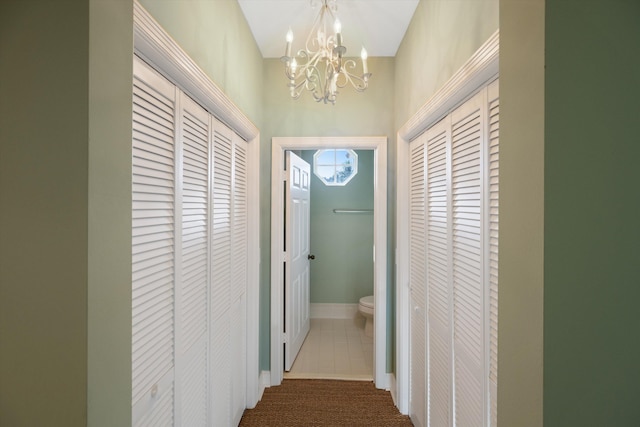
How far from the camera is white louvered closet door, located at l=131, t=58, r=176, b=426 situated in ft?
3.36

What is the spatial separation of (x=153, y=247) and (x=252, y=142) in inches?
56.0

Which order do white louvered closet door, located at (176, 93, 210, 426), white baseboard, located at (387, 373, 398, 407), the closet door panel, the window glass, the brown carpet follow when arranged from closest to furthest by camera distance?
white louvered closet door, located at (176, 93, 210, 426), the closet door panel, the brown carpet, white baseboard, located at (387, 373, 398, 407), the window glass

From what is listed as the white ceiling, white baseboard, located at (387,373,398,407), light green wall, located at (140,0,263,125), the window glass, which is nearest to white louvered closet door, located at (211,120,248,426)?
light green wall, located at (140,0,263,125)

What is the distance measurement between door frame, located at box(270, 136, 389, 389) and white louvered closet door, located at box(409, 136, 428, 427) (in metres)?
0.30

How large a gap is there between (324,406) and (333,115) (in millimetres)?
2153

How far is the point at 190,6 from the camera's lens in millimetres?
1284

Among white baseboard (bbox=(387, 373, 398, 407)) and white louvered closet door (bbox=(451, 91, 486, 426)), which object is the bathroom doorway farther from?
white louvered closet door (bbox=(451, 91, 486, 426))

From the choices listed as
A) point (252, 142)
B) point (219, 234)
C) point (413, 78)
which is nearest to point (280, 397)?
point (219, 234)

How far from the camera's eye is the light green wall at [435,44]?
1188 millimetres

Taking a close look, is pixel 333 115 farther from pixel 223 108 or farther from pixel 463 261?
pixel 463 261
